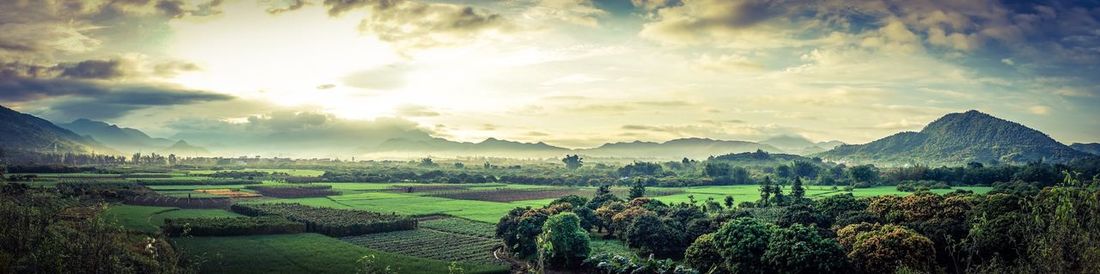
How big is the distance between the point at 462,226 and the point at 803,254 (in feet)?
126

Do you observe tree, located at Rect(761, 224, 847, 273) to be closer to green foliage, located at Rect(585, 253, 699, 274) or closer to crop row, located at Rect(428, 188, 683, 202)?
green foliage, located at Rect(585, 253, 699, 274)

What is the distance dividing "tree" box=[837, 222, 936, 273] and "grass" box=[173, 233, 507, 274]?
21004mm

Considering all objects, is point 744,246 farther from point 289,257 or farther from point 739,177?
point 739,177

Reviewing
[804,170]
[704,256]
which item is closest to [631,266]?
[704,256]

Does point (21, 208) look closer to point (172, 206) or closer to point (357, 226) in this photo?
point (357, 226)

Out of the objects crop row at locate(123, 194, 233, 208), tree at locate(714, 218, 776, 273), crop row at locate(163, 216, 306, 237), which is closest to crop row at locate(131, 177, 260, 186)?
crop row at locate(123, 194, 233, 208)

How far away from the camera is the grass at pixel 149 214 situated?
52.5m

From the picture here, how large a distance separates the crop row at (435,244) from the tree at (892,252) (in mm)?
23718

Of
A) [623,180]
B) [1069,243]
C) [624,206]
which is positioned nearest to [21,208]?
[1069,243]

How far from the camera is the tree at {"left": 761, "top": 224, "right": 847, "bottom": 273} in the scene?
109 ft

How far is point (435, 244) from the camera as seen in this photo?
5081 centimetres

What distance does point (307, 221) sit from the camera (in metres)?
57.3

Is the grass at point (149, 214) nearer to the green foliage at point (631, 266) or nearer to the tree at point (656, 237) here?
the green foliage at point (631, 266)

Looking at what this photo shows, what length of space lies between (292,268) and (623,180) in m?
120
